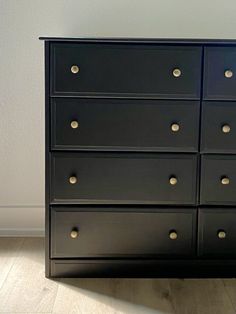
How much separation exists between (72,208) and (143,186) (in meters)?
0.32

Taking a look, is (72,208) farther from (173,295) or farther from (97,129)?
(173,295)

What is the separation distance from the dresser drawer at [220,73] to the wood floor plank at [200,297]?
0.81 m

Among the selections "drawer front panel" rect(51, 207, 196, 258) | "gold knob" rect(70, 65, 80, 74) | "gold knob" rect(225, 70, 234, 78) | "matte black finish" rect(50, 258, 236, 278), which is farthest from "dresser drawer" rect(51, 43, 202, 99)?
"matte black finish" rect(50, 258, 236, 278)

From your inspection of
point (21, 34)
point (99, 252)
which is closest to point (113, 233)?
point (99, 252)

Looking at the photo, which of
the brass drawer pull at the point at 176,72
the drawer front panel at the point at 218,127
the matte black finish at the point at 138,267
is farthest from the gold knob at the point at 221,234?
the brass drawer pull at the point at 176,72

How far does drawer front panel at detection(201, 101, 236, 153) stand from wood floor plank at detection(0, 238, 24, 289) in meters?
1.05

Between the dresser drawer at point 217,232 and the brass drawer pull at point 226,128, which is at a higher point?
the brass drawer pull at point 226,128

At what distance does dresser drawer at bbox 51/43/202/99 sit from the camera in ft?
5.66

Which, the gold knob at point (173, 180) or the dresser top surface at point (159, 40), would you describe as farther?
the gold knob at point (173, 180)

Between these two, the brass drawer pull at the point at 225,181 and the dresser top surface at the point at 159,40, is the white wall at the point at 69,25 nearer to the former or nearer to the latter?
the dresser top surface at the point at 159,40

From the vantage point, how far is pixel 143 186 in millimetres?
1816

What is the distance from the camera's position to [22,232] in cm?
236

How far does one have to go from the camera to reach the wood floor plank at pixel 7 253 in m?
1.94

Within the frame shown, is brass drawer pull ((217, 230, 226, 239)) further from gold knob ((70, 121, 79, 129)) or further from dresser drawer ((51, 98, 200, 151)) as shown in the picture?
gold knob ((70, 121, 79, 129))
